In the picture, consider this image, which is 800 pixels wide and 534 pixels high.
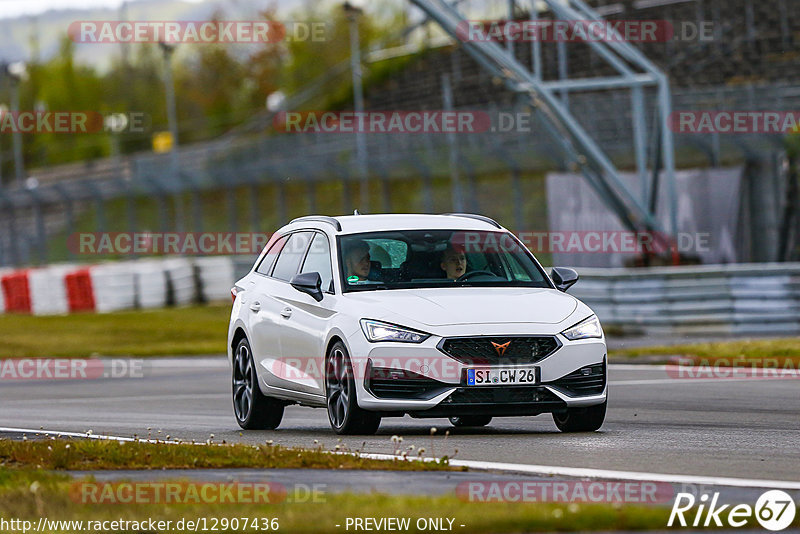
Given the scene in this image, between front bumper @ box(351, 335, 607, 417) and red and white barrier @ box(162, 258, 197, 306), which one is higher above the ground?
front bumper @ box(351, 335, 607, 417)

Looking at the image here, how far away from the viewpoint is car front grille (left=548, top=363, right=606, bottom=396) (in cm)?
1120

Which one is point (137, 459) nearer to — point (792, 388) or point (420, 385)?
point (420, 385)

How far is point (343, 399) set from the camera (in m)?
Result: 11.5

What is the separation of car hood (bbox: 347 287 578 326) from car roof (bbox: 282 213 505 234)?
812mm

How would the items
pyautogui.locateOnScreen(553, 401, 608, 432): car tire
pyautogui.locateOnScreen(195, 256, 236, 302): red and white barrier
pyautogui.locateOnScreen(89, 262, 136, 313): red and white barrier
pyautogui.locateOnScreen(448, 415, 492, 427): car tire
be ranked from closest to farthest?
pyautogui.locateOnScreen(553, 401, 608, 432): car tire
pyautogui.locateOnScreen(448, 415, 492, 427): car tire
pyautogui.locateOnScreen(89, 262, 136, 313): red and white barrier
pyautogui.locateOnScreen(195, 256, 236, 302): red and white barrier

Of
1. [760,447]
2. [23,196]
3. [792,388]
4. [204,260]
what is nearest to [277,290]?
[760,447]

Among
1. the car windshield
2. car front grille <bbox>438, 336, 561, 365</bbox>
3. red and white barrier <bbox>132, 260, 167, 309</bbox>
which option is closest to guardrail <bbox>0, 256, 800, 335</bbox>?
the car windshield

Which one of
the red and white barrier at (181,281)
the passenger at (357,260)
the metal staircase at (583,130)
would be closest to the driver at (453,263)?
the passenger at (357,260)

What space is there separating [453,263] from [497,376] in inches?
53.0

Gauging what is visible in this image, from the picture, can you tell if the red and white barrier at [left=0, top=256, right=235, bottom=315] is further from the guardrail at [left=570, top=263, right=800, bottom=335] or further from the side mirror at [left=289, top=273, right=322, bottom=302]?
the side mirror at [left=289, top=273, right=322, bottom=302]

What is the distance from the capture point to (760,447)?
10.4 m

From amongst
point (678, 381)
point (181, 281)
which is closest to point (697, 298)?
point (678, 381)

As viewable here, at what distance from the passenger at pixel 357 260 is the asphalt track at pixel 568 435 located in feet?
3.72

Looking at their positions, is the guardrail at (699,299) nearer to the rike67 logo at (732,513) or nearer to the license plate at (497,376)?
the license plate at (497,376)
